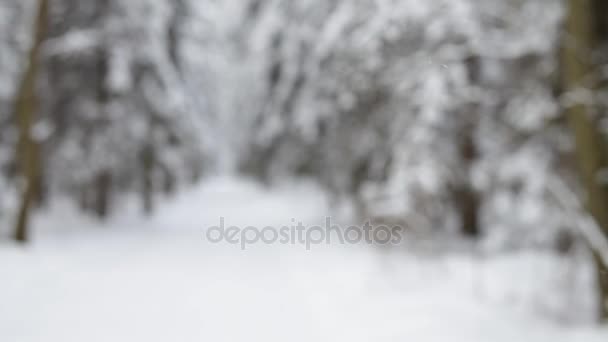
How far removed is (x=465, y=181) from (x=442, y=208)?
53cm

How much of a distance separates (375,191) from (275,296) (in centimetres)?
187

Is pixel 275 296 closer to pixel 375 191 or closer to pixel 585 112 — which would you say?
pixel 375 191

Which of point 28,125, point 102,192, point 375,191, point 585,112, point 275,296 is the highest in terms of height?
point 28,125

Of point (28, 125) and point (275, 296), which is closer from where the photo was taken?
point (275, 296)

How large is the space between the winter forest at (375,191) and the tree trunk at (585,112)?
0.02 m

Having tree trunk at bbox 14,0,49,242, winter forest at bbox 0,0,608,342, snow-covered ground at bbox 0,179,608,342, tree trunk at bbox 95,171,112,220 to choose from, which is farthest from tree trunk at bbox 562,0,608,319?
tree trunk at bbox 95,171,112,220

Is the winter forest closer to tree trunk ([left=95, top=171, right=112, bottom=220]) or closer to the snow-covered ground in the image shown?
the snow-covered ground

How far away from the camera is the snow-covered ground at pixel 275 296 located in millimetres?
3779

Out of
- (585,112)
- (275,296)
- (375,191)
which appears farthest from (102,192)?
(585,112)

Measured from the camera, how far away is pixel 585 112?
3.97 meters

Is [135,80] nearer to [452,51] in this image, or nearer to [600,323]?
[452,51]

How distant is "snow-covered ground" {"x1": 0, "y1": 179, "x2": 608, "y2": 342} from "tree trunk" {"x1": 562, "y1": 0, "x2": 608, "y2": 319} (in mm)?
878

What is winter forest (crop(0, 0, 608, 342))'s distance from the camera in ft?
13.3

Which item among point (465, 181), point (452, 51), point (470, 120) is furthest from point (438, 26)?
point (465, 181)
